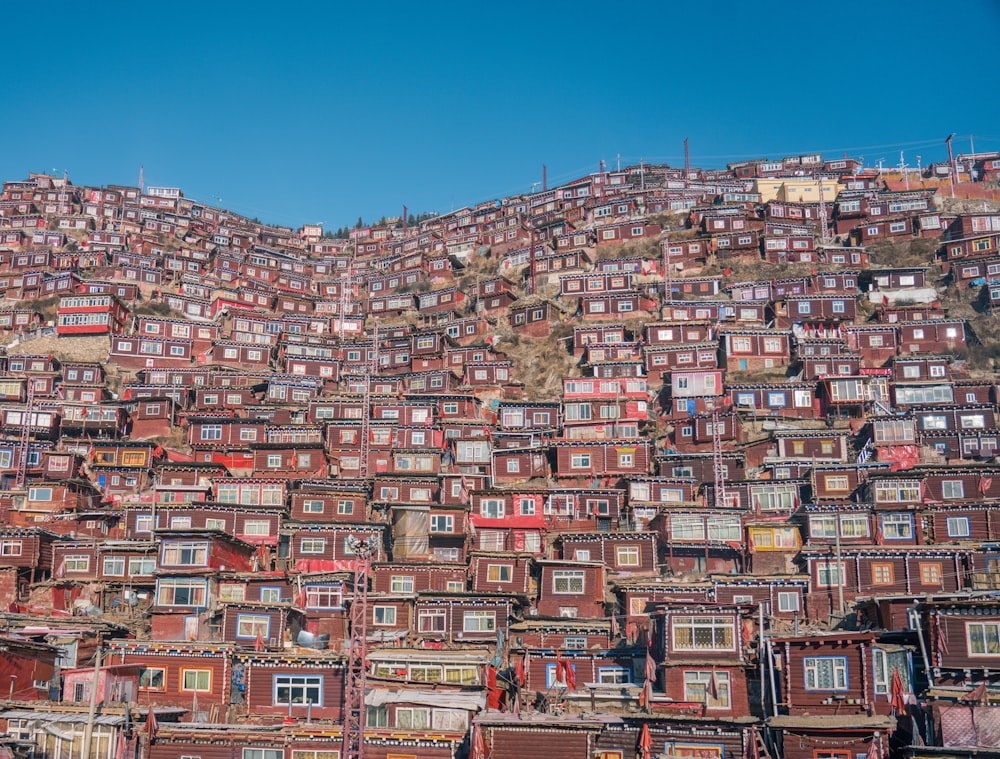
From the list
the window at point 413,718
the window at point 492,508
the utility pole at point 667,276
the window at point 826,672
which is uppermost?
the utility pole at point 667,276

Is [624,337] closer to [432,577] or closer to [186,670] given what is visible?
[432,577]

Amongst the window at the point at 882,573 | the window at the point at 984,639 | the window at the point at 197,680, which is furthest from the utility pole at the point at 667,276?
the window at the point at 197,680

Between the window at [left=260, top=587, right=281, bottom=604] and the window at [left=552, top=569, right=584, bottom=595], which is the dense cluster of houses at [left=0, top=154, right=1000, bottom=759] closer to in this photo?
the window at [left=552, top=569, right=584, bottom=595]

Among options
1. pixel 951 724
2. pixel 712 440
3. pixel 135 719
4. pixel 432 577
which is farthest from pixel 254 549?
pixel 951 724

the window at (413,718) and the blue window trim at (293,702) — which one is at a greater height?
the blue window trim at (293,702)

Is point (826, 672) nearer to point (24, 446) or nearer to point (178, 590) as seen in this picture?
point (178, 590)

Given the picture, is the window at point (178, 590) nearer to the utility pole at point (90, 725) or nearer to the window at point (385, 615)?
the window at point (385, 615)
